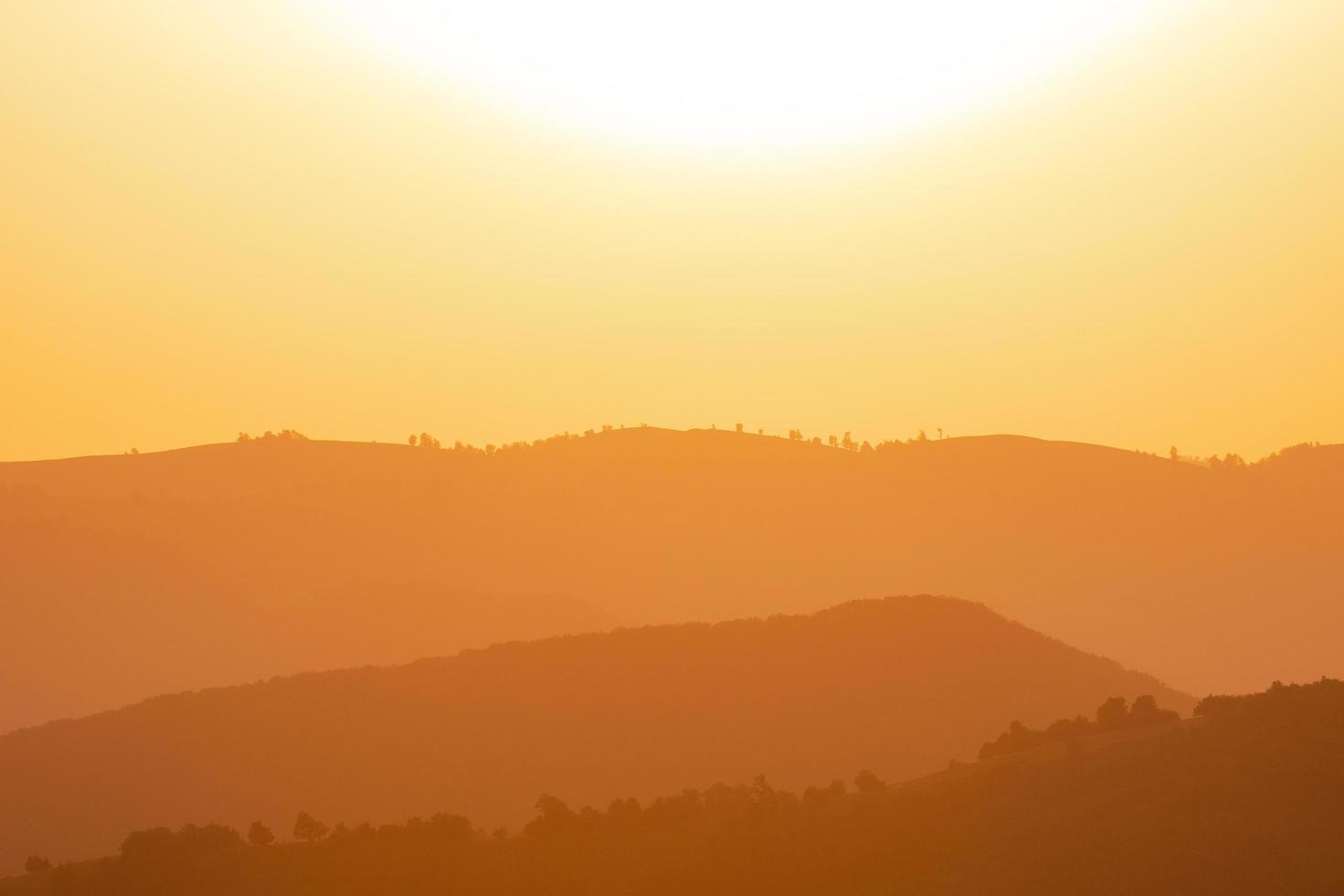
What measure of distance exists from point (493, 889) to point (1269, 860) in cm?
2396

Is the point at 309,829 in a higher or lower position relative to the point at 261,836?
lower

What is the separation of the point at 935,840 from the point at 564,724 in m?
51.6

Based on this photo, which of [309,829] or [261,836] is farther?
[261,836]

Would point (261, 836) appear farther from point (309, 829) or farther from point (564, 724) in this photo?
point (564, 724)

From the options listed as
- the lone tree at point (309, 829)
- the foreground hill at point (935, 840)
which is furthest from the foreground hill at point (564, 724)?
the foreground hill at point (935, 840)

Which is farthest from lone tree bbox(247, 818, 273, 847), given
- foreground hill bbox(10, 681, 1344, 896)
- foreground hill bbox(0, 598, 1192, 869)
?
foreground hill bbox(0, 598, 1192, 869)

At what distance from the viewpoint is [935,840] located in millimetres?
55188

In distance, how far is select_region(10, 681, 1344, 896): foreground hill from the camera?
5031 cm

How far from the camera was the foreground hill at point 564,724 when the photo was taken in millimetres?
96375

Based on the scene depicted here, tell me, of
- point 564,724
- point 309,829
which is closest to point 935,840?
point 309,829

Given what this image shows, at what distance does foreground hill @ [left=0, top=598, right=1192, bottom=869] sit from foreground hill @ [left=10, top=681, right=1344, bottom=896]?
A: 3167cm

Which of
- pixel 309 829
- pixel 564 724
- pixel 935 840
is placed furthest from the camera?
pixel 564 724

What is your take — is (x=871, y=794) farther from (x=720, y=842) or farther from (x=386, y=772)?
(x=386, y=772)

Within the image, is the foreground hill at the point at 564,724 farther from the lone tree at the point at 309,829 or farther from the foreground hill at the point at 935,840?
the foreground hill at the point at 935,840
